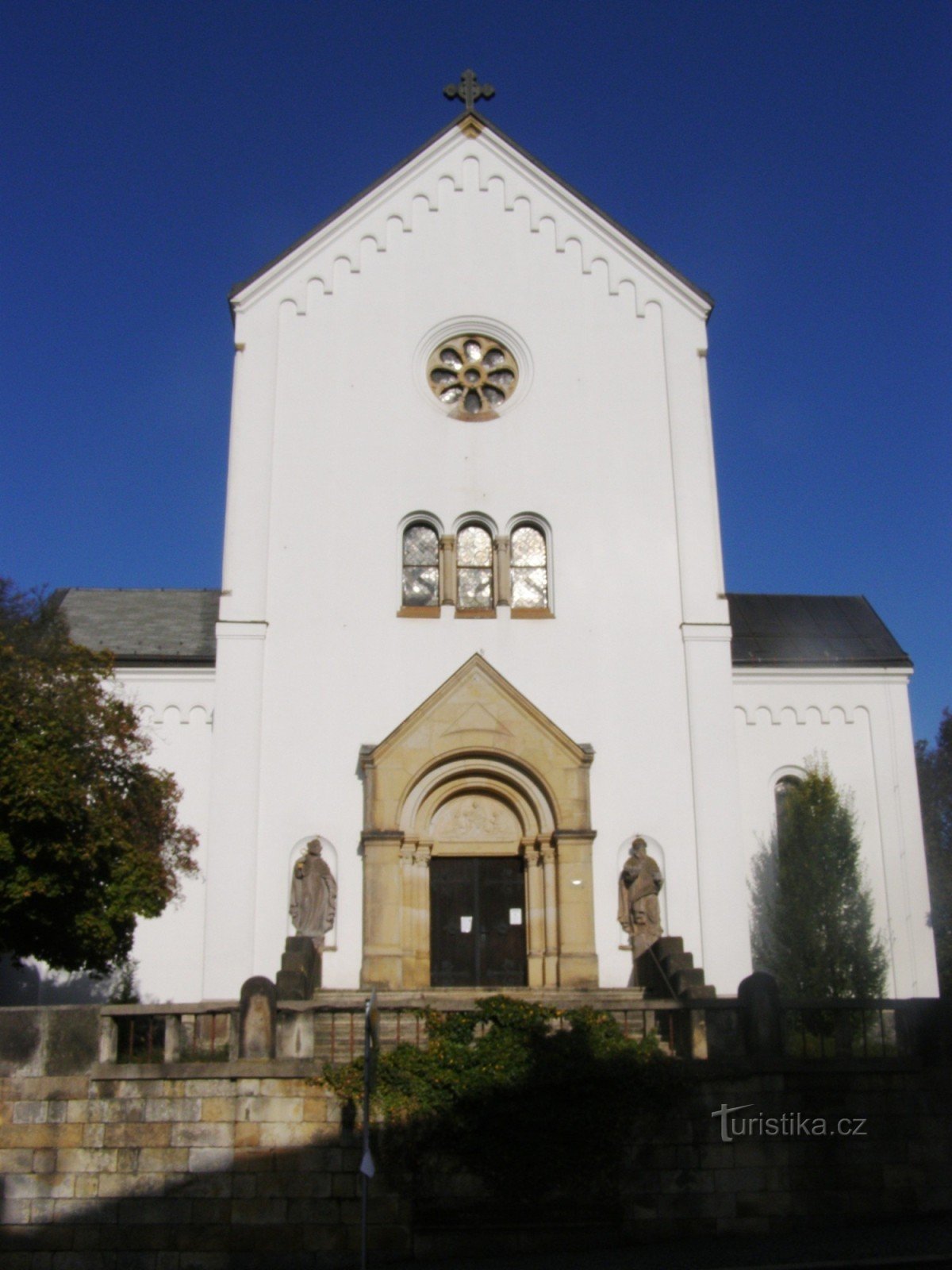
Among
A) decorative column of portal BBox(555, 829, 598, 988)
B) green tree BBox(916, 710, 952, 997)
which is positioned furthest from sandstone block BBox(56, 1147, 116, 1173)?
green tree BBox(916, 710, 952, 997)

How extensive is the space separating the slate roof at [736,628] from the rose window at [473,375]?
6487 mm

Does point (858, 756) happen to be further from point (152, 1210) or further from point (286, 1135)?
point (152, 1210)

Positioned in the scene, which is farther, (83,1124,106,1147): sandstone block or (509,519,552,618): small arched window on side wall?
(509,519,552,618): small arched window on side wall

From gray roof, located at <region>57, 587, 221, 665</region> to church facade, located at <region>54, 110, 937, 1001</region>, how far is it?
0.16m

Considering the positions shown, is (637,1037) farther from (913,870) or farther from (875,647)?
(875,647)

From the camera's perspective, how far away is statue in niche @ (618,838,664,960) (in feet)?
61.5

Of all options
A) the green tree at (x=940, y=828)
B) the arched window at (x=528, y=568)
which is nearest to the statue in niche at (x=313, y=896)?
the arched window at (x=528, y=568)

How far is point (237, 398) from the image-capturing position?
21438 mm

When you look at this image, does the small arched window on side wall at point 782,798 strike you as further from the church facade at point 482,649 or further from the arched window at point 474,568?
the arched window at point 474,568

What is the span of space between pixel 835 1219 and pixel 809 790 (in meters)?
10.1

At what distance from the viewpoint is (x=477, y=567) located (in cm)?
2108

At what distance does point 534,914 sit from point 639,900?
161 cm

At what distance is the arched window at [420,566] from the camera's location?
20812 mm

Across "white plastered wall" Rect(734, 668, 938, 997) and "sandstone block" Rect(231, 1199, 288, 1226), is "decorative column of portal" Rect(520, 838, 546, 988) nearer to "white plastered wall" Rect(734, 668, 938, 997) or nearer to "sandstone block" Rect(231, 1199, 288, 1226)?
"white plastered wall" Rect(734, 668, 938, 997)
